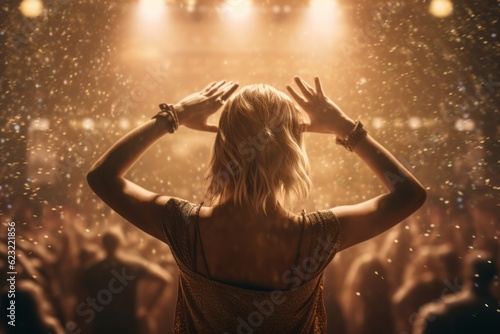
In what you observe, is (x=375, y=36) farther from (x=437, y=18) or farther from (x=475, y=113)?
(x=475, y=113)

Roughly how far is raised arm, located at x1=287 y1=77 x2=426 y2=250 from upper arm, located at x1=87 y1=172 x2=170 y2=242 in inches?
17.4

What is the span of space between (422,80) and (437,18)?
40 cm

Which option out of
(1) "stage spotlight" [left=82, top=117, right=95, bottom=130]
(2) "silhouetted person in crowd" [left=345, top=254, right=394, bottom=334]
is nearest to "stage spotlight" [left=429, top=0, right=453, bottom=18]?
(2) "silhouetted person in crowd" [left=345, top=254, right=394, bottom=334]

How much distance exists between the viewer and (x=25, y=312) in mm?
2010

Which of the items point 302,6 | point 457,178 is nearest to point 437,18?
point 302,6

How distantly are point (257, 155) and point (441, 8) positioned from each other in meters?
2.12

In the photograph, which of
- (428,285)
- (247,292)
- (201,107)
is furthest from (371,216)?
(428,285)

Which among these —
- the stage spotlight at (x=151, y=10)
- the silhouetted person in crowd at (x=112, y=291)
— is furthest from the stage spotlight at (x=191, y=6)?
the silhouetted person in crowd at (x=112, y=291)

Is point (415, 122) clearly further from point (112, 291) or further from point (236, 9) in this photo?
point (112, 291)

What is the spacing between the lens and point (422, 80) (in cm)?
244

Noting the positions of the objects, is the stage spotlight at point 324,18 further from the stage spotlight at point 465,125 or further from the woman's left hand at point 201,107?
the woman's left hand at point 201,107

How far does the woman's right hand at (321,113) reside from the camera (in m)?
1.02

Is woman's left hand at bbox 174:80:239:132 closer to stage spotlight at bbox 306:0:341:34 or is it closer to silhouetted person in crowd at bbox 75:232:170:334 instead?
stage spotlight at bbox 306:0:341:34

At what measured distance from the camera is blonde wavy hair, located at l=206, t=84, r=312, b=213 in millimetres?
879
